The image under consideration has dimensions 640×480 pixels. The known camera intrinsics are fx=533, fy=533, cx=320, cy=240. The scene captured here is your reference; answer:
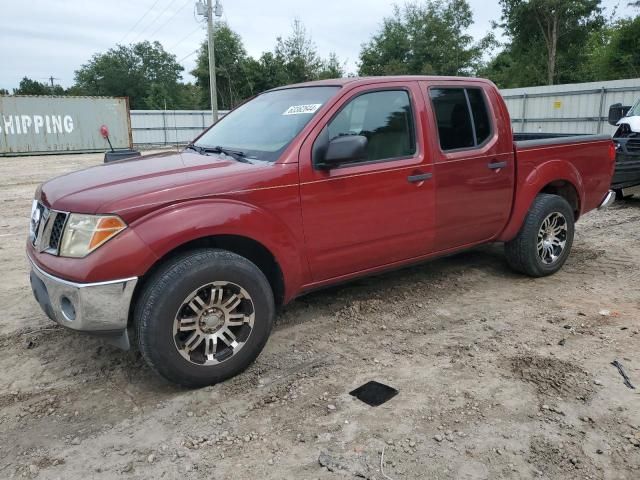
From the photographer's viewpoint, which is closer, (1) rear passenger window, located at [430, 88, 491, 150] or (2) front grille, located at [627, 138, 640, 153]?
(1) rear passenger window, located at [430, 88, 491, 150]

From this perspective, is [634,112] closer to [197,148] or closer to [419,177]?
[419,177]

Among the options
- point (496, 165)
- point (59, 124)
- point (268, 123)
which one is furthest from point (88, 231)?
point (59, 124)

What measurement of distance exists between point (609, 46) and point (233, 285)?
120 feet

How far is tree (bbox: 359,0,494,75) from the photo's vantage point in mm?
46312

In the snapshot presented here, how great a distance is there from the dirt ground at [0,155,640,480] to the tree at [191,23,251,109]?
1627 inches

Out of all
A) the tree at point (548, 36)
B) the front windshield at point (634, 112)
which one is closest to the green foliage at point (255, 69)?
the tree at point (548, 36)

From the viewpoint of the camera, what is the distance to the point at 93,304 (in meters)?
2.88

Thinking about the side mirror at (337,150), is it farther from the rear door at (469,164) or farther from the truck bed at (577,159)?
the truck bed at (577,159)

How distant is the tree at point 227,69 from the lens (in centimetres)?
4472

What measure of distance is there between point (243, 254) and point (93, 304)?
0.98 metres

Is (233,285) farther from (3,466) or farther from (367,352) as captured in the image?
(3,466)

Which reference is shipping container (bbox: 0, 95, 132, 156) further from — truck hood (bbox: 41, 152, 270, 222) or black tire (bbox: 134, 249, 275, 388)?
black tire (bbox: 134, 249, 275, 388)

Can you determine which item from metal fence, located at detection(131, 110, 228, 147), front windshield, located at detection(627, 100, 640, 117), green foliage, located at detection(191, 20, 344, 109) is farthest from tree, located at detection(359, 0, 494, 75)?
front windshield, located at detection(627, 100, 640, 117)

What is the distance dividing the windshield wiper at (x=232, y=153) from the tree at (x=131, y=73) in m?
64.9
